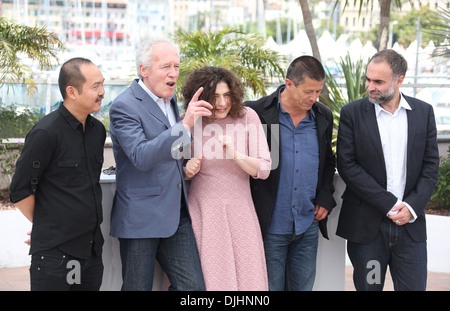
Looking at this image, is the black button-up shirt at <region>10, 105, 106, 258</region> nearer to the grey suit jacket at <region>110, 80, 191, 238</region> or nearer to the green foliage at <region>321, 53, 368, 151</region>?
the grey suit jacket at <region>110, 80, 191, 238</region>

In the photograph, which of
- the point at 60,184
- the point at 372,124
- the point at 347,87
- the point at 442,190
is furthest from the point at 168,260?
the point at 347,87

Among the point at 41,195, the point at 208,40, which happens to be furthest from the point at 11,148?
the point at 41,195

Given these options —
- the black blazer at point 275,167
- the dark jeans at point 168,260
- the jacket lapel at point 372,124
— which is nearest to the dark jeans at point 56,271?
the dark jeans at point 168,260

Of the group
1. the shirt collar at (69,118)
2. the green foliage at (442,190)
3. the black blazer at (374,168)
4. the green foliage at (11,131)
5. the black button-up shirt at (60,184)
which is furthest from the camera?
the green foliage at (11,131)

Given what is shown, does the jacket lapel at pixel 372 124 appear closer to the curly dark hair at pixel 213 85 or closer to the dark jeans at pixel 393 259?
the dark jeans at pixel 393 259

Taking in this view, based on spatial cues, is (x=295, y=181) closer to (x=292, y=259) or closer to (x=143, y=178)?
(x=292, y=259)

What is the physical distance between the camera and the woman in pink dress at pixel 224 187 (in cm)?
285

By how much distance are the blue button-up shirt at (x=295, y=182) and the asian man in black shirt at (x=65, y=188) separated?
3.26ft

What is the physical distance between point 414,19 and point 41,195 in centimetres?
6672

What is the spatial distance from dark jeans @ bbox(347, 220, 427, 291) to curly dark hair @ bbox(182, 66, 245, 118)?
1.04 metres

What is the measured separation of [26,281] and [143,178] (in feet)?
10.6

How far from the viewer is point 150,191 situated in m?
2.74

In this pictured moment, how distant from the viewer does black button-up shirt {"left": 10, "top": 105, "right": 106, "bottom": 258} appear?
100 inches

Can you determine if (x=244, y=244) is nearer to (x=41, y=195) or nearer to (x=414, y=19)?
(x=41, y=195)
